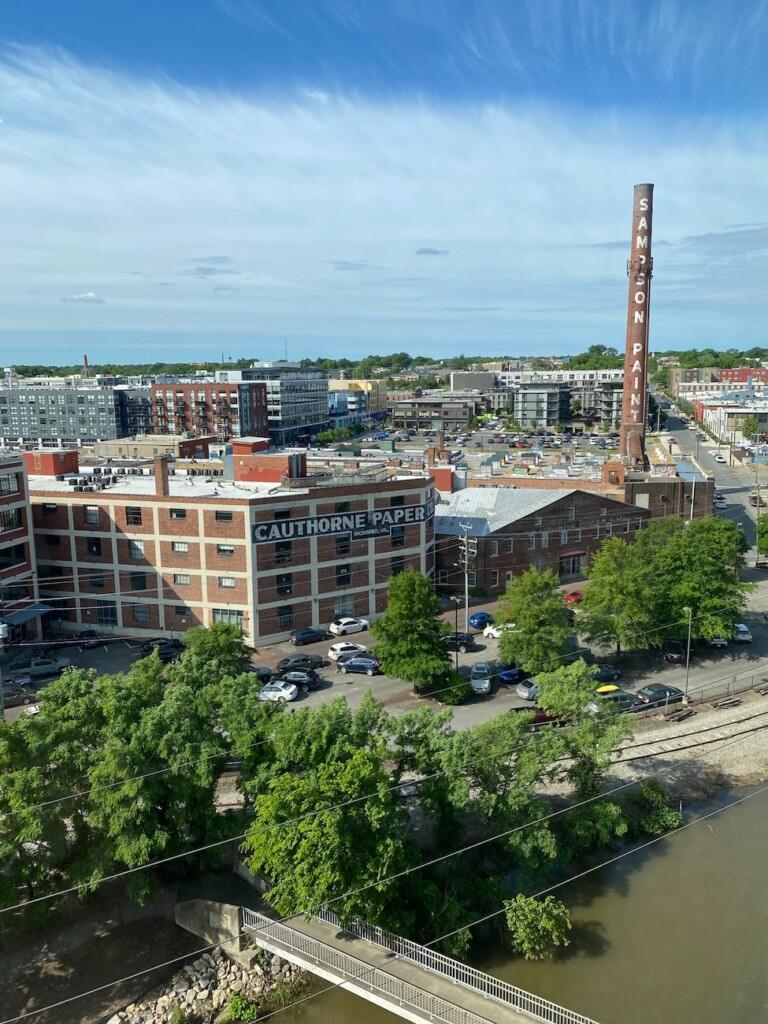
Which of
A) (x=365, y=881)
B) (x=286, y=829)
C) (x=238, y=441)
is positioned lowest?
(x=365, y=881)

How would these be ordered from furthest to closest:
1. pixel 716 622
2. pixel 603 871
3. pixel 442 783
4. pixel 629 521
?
1. pixel 629 521
2. pixel 716 622
3. pixel 603 871
4. pixel 442 783

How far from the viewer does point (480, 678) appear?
37312mm

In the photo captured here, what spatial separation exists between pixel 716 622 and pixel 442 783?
71.6 ft

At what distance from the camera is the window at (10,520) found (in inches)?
1665

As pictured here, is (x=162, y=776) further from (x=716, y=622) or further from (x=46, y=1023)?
(x=716, y=622)

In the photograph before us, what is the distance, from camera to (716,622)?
39.0 m

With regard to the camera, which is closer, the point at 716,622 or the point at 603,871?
the point at 603,871

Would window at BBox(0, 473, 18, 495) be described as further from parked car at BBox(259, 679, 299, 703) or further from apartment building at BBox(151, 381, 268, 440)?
apartment building at BBox(151, 381, 268, 440)

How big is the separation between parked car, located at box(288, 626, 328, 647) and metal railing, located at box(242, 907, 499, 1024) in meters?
21.7

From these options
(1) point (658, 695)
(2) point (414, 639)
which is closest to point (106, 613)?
(2) point (414, 639)

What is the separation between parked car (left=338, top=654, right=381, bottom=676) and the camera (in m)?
38.9

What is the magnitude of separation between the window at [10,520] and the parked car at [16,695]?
9403 millimetres

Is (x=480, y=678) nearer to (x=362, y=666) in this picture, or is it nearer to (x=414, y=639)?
(x=414, y=639)

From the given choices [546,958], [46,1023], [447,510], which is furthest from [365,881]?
[447,510]
